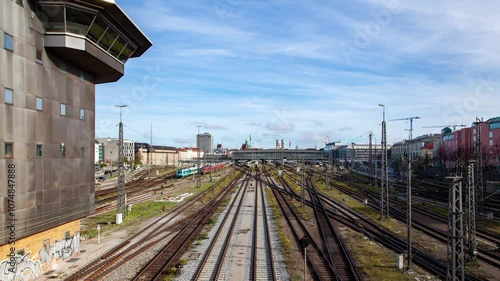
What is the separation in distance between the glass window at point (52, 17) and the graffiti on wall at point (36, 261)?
1100 cm

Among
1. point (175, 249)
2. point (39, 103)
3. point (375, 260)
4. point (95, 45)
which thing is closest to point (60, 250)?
point (175, 249)

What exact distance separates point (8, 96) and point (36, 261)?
8.43m

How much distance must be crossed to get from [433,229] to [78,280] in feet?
91.1

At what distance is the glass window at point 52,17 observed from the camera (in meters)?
18.9

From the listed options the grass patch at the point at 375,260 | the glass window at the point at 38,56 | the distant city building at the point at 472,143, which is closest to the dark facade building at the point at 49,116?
the glass window at the point at 38,56

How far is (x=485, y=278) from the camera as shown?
20453mm

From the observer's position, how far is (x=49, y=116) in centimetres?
1978

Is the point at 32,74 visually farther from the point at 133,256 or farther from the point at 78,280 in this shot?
the point at 133,256

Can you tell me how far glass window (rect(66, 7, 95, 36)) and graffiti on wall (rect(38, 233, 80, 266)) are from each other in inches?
441

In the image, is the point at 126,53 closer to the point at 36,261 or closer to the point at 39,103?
the point at 39,103

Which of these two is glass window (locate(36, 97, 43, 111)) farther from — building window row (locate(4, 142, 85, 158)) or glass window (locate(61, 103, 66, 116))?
glass window (locate(61, 103, 66, 116))

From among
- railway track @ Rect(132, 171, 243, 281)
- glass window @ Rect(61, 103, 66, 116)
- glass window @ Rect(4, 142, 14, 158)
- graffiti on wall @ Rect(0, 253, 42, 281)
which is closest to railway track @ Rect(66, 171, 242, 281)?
railway track @ Rect(132, 171, 243, 281)

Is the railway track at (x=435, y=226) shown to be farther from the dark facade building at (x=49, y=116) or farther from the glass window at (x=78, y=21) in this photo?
the glass window at (x=78, y=21)

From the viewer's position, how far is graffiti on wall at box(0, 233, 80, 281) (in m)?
17.2
